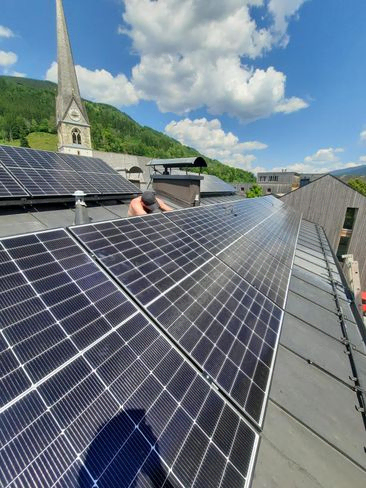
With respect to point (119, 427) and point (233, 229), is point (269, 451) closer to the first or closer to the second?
point (119, 427)

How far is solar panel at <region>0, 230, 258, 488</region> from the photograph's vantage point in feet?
7.14

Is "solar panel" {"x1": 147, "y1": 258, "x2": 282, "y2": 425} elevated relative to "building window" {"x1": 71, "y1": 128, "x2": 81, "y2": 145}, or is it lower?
lower

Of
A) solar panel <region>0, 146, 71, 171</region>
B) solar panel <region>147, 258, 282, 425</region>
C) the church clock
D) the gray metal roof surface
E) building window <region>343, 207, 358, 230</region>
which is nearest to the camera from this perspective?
the gray metal roof surface

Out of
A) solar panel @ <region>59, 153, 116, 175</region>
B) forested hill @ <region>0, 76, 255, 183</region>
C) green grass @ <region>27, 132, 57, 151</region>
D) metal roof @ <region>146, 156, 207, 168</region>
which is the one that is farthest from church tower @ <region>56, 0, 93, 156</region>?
forested hill @ <region>0, 76, 255, 183</region>

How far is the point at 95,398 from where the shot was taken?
265 cm

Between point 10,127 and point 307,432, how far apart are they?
609 ft

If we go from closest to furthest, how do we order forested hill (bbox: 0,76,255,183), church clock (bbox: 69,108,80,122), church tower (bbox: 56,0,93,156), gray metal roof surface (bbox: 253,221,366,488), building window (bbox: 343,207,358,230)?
1. gray metal roof surface (bbox: 253,221,366,488)
2. building window (bbox: 343,207,358,230)
3. church tower (bbox: 56,0,93,156)
4. church clock (bbox: 69,108,80,122)
5. forested hill (bbox: 0,76,255,183)

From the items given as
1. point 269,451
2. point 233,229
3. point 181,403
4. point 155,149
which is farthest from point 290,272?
point 155,149

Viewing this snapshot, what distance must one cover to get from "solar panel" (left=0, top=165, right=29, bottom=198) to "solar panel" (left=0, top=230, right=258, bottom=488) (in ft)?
21.1

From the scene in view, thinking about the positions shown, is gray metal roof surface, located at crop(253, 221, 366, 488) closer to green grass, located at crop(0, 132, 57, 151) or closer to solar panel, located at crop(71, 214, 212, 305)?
solar panel, located at crop(71, 214, 212, 305)

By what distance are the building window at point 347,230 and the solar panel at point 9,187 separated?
36.2 meters

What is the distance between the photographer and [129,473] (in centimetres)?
222

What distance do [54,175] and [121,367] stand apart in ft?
39.3

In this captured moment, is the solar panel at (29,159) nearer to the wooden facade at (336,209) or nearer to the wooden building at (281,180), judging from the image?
the wooden facade at (336,209)
